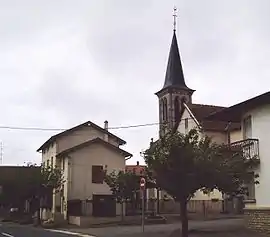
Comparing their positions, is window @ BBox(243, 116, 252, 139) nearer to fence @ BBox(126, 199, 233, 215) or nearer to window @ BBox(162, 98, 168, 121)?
fence @ BBox(126, 199, 233, 215)

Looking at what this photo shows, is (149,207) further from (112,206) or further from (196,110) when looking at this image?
(196,110)

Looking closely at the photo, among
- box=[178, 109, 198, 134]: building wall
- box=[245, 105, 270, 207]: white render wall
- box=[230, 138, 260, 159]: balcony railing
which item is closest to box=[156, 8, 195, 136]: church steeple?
box=[178, 109, 198, 134]: building wall

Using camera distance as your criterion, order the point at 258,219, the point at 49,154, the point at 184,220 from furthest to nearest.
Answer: the point at 49,154 < the point at 258,219 < the point at 184,220

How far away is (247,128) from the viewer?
29.7 metres

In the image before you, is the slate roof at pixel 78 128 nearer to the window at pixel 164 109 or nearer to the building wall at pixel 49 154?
the building wall at pixel 49 154

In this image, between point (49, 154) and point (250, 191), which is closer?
point (250, 191)

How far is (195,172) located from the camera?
927 inches

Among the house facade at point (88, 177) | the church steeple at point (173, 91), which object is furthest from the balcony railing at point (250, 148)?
the church steeple at point (173, 91)

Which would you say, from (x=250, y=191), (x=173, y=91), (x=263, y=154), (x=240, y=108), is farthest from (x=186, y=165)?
(x=173, y=91)

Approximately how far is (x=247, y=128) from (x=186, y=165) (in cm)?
734

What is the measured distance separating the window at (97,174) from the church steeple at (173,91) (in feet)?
99.4

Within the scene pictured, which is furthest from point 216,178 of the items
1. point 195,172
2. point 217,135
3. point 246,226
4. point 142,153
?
point 217,135

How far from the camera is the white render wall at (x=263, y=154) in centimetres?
2673

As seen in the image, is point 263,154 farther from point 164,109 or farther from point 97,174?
point 164,109
